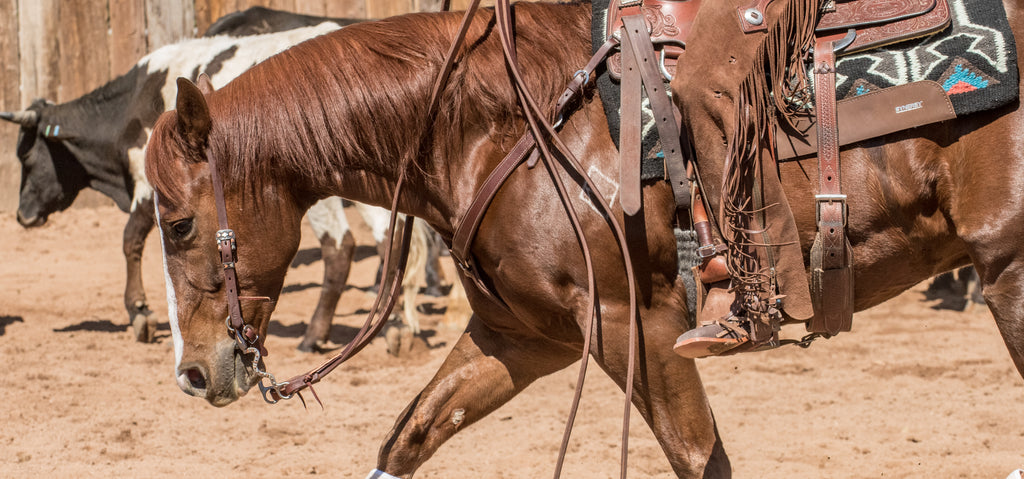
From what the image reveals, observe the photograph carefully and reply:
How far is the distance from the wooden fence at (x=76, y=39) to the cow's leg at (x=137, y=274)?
400cm

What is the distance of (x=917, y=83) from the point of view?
7.52 feet

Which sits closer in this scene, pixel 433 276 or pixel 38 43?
pixel 433 276

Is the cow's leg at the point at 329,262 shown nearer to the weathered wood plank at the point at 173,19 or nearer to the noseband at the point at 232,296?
the noseband at the point at 232,296

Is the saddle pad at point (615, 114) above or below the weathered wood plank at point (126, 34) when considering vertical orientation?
above

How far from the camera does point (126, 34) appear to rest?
10.5m

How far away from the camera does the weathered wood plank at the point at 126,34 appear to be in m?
10.5

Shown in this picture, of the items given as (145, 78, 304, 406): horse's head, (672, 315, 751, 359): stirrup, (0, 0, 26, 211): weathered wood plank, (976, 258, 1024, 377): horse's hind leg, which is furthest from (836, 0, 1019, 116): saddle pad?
(0, 0, 26, 211): weathered wood plank

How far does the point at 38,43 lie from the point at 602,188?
9.93m

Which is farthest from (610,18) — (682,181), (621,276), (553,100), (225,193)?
(225,193)

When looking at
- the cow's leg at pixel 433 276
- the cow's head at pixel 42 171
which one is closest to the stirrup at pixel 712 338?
the cow's leg at pixel 433 276

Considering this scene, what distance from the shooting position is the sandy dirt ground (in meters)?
4.18

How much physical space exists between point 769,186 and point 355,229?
833 cm

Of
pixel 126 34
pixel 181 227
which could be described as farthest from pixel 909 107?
pixel 126 34

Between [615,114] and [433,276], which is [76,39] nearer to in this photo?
[433,276]
